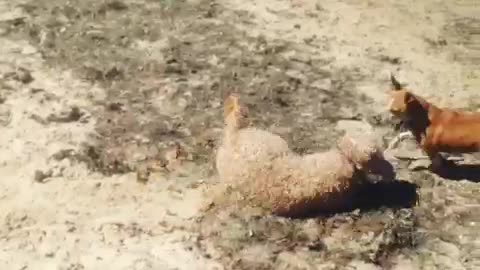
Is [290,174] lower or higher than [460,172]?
higher

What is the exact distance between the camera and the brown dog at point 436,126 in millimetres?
3768

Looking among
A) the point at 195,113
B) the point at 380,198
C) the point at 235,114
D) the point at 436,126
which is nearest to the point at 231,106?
the point at 235,114

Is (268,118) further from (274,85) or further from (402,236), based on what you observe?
(402,236)

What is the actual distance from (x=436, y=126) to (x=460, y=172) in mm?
275

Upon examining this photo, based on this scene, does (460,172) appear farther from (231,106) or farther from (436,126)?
(231,106)

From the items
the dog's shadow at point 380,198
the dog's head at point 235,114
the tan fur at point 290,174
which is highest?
the dog's head at point 235,114

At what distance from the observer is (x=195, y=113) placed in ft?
14.0

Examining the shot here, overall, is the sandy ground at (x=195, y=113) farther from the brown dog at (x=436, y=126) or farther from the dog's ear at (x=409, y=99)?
the dog's ear at (x=409, y=99)

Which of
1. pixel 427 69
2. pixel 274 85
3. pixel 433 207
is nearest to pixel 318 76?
pixel 274 85

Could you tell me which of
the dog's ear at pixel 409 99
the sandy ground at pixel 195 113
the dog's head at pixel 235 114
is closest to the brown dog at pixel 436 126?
the dog's ear at pixel 409 99

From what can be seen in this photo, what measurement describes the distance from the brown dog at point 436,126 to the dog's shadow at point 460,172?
0.14 feet

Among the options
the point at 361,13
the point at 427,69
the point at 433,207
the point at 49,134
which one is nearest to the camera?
the point at 433,207

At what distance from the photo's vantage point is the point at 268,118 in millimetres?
4262

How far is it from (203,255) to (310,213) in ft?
1.55
